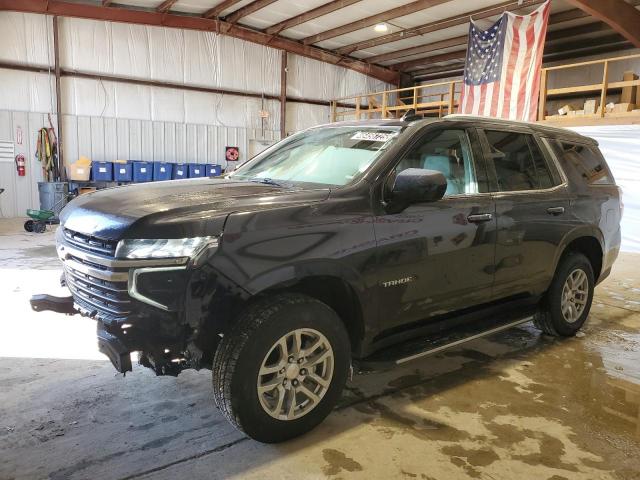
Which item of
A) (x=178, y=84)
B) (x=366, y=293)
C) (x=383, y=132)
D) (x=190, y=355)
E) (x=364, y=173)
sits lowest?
(x=190, y=355)

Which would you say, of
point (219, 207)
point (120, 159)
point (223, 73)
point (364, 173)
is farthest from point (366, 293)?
point (223, 73)

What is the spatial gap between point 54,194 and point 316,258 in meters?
11.5

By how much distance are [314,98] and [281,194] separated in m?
15.8

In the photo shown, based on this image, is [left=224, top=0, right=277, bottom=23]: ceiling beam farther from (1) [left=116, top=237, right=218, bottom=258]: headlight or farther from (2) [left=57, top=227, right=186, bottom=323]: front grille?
(1) [left=116, top=237, right=218, bottom=258]: headlight

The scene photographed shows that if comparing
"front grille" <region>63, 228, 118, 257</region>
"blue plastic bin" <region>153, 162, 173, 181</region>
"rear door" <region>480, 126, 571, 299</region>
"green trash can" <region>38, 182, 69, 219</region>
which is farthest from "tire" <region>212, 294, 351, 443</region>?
"blue plastic bin" <region>153, 162, 173, 181</region>

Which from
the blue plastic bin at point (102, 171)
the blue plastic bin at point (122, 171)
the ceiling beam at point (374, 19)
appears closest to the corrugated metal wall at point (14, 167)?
the blue plastic bin at point (102, 171)

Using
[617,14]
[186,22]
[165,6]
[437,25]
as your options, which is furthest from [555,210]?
[186,22]

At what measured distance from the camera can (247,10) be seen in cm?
1358

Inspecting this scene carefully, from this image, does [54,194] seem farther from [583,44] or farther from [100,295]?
[583,44]

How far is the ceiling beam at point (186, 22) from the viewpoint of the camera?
12.1 metres

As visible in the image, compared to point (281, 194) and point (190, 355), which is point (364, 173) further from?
point (190, 355)

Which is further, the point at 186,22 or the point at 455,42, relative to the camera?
the point at 455,42

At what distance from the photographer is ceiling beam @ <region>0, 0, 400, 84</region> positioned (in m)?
12.1

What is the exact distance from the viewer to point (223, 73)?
50.5 feet
